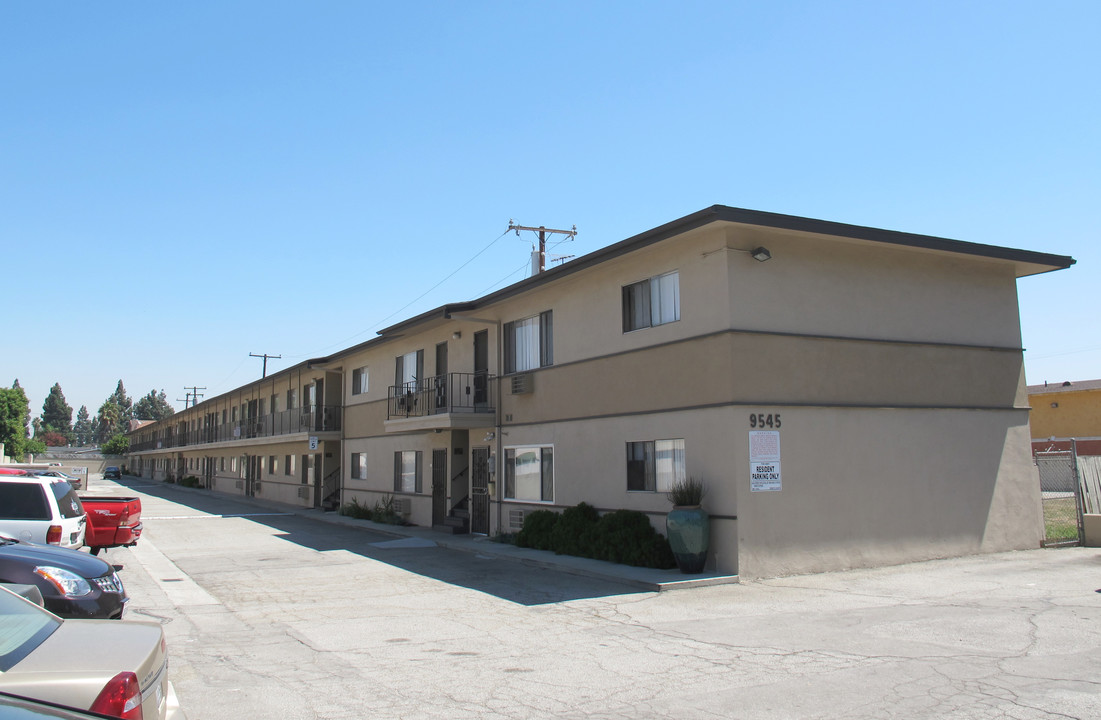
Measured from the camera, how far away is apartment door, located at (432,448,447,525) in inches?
938

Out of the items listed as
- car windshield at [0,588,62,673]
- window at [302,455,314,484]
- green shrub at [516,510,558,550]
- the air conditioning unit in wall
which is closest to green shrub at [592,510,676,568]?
green shrub at [516,510,558,550]

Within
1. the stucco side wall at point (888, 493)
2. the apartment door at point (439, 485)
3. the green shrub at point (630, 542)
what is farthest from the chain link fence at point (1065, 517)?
the apartment door at point (439, 485)

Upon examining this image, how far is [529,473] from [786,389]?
7.19 metres

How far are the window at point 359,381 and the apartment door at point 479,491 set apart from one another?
31.5ft

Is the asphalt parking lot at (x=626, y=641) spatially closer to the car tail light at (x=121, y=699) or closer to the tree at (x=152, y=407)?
the car tail light at (x=121, y=699)

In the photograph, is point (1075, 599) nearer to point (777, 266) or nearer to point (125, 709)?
point (777, 266)

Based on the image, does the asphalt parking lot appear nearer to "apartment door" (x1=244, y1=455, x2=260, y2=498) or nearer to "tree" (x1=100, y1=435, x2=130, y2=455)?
"apartment door" (x1=244, y1=455, x2=260, y2=498)

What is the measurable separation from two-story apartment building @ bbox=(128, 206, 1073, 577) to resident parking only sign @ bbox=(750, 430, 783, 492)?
26 millimetres

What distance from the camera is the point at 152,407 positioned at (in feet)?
556

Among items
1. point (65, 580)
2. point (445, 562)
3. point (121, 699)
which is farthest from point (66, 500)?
point (121, 699)

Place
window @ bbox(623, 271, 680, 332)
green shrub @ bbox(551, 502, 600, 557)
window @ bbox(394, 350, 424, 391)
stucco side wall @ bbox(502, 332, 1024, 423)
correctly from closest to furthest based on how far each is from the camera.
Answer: stucco side wall @ bbox(502, 332, 1024, 423) < window @ bbox(623, 271, 680, 332) < green shrub @ bbox(551, 502, 600, 557) < window @ bbox(394, 350, 424, 391)

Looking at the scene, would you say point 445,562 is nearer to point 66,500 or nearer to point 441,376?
point 441,376

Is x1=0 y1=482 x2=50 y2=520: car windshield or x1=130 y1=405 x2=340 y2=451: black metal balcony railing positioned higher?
x1=130 y1=405 x2=340 y2=451: black metal balcony railing

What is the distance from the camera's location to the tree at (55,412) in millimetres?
162750
